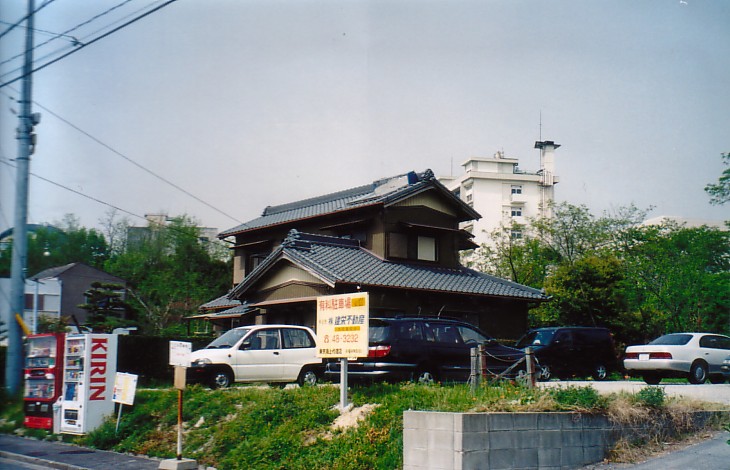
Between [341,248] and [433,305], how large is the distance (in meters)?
4.35

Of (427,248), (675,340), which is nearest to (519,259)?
(427,248)

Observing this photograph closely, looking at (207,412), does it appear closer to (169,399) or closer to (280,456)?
(169,399)

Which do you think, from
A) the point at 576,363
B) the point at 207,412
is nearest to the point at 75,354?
the point at 207,412

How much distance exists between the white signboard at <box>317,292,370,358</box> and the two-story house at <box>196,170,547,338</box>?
394 inches

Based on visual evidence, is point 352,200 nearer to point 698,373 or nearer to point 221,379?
point 221,379

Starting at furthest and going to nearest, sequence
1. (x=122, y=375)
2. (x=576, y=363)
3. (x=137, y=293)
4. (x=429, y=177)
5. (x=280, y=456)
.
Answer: (x=137, y=293) → (x=429, y=177) → (x=576, y=363) → (x=122, y=375) → (x=280, y=456)

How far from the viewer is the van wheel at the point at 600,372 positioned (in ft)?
75.5

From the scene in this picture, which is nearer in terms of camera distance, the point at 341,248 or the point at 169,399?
the point at 169,399

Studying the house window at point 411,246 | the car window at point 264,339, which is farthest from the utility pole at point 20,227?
the house window at point 411,246

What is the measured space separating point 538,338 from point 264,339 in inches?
356

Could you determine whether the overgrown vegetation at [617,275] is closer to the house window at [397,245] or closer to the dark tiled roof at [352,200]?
the dark tiled roof at [352,200]

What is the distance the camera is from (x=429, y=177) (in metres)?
29.0

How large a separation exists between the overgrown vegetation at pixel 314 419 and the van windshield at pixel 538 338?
10043 millimetres

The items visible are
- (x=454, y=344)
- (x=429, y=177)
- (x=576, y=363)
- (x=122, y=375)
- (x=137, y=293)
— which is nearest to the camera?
(x=122, y=375)
